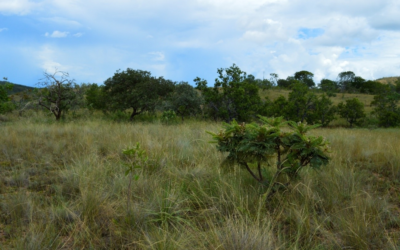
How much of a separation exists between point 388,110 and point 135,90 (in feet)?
63.2

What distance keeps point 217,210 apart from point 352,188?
2.03 metres

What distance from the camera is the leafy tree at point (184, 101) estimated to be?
15.2 meters

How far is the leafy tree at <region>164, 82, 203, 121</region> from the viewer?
15.2 meters

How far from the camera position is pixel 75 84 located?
1450 centimetres

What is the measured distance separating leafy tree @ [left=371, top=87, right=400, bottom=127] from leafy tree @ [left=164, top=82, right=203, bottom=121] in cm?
1466

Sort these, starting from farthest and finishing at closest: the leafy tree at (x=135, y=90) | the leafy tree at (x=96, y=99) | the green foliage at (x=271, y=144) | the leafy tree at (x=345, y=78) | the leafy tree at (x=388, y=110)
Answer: the leafy tree at (x=345, y=78)
the leafy tree at (x=388, y=110)
the leafy tree at (x=96, y=99)
the leafy tree at (x=135, y=90)
the green foliage at (x=271, y=144)

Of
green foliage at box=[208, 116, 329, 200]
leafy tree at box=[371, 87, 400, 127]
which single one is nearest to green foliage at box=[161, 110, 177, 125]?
green foliage at box=[208, 116, 329, 200]

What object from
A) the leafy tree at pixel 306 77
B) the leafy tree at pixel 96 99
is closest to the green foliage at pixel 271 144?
the leafy tree at pixel 96 99

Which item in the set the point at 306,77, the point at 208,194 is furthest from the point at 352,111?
the point at 306,77

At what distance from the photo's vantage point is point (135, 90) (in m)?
14.3

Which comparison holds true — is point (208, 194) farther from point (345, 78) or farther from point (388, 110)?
point (345, 78)

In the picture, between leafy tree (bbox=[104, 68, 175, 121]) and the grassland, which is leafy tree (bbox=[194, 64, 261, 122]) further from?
the grassland

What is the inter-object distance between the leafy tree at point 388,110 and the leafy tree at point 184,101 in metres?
14.7

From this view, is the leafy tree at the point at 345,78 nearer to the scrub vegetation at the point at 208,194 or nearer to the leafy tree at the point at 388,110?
the leafy tree at the point at 388,110
